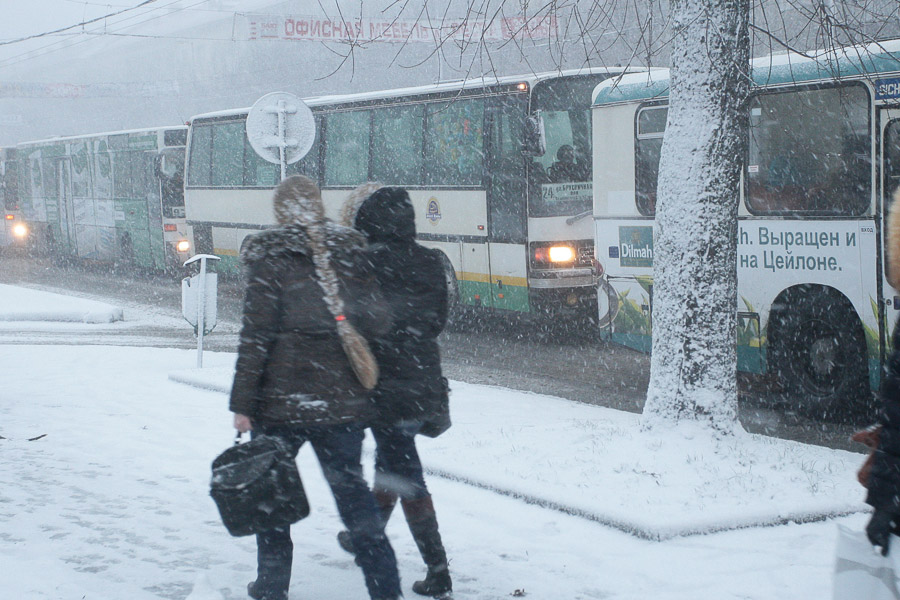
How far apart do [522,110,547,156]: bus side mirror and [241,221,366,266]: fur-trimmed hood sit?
8.40 m

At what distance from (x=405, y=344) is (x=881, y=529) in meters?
2.08

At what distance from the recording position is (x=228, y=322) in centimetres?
1599

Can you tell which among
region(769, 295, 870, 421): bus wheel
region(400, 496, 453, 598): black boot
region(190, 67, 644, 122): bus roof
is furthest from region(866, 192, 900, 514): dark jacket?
region(190, 67, 644, 122): bus roof

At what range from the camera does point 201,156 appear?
68.3ft

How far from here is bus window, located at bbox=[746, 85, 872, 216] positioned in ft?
27.1

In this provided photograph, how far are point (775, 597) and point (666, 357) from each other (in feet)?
8.17

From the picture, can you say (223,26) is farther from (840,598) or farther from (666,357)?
(840,598)

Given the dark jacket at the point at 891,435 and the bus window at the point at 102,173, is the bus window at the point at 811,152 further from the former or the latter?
the bus window at the point at 102,173

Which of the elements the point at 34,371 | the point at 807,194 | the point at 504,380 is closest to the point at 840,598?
the point at 807,194

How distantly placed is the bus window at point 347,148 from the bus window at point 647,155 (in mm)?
6138

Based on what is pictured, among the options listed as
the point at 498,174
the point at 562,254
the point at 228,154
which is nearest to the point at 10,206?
the point at 228,154

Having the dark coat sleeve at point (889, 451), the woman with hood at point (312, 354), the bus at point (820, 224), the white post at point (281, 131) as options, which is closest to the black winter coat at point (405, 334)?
the woman with hood at point (312, 354)

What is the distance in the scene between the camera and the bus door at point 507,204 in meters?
12.9

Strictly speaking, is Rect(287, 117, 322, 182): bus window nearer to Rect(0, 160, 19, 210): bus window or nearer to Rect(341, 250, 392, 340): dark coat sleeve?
Rect(341, 250, 392, 340): dark coat sleeve
